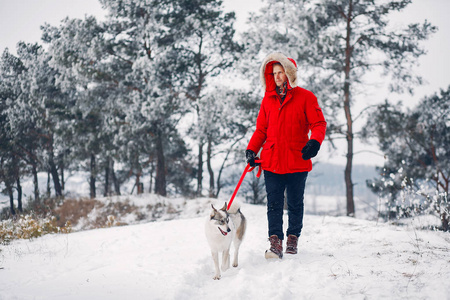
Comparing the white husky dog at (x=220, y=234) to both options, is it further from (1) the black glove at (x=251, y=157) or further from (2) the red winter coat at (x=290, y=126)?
(2) the red winter coat at (x=290, y=126)

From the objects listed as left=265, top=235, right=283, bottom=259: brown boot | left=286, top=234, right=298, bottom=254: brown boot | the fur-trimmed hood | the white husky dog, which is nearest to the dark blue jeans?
left=265, top=235, right=283, bottom=259: brown boot

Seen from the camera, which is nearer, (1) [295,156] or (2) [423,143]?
(1) [295,156]

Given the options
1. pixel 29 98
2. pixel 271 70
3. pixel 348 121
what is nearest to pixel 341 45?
pixel 348 121

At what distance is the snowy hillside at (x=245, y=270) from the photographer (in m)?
2.56

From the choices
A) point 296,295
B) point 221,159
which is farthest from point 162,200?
point 296,295

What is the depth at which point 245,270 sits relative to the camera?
3271 millimetres

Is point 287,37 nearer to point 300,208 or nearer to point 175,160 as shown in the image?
point 300,208

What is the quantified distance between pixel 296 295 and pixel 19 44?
2130 centimetres

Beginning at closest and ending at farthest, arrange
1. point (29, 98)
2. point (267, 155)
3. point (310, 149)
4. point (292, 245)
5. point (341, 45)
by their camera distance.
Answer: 1. point (310, 149)
2. point (267, 155)
3. point (292, 245)
4. point (341, 45)
5. point (29, 98)

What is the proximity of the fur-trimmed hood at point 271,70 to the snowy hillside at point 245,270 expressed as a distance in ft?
6.75

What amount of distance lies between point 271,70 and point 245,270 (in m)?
2.39

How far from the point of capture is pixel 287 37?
12203 mm

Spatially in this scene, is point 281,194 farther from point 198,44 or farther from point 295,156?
point 198,44

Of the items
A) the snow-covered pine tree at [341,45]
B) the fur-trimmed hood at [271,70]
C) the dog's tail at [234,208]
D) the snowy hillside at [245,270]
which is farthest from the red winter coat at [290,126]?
the snow-covered pine tree at [341,45]
